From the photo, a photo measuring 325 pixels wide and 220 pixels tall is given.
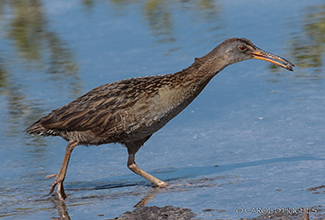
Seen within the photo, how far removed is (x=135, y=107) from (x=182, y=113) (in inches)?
86.3

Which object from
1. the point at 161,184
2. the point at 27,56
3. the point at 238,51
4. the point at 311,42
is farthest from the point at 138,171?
the point at 27,56

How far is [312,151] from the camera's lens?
7148mm


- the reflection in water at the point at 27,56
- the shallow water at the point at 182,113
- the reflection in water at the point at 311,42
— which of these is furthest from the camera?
the reflection in water at the point at 311,42

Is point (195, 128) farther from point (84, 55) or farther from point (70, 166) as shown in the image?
point (84, 55)

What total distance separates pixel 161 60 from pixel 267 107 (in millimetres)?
2421

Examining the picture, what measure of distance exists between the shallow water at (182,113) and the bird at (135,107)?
430 millimetres

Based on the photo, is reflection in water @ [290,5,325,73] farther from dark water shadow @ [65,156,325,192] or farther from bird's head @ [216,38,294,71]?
dark water shadow @ [65,156,325,192]

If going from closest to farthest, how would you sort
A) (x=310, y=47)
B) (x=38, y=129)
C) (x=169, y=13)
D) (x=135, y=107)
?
1. (x=135, y=107)
2. (x=38, y=129)
3. (x=310, y=47)
4. (x=169, y=13)

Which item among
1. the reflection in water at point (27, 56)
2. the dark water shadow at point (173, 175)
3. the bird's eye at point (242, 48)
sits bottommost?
the dark water shadow at point (173, 175)

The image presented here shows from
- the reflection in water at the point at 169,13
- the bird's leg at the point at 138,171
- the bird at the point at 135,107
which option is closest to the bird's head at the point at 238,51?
the bird at the point at 135,107

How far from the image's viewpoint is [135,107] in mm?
6762

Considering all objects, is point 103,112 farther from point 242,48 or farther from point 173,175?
point 242,48

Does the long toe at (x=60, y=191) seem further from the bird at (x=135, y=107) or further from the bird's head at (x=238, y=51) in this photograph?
the bird's head at (x=238, y=51)

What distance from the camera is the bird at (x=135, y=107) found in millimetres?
6766
